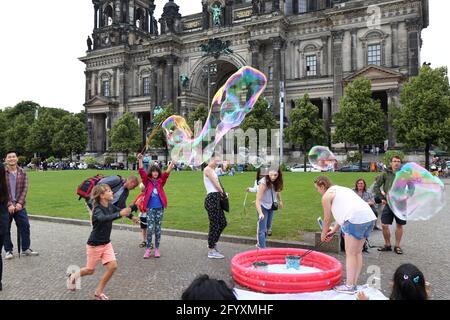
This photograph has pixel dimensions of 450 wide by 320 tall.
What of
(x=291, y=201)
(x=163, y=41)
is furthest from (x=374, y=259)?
(x=163, y=41)

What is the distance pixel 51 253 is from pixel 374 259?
735 centimetres

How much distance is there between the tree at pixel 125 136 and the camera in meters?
62.2

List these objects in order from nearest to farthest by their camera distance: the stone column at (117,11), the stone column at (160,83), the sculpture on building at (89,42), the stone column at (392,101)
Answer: the stone column at (392,101) → the stone column at (160,83) → the stone column at (117,11) → the sculpture on building at (89,42)

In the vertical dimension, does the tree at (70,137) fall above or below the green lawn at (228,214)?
above

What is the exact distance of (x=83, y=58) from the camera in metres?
74.4

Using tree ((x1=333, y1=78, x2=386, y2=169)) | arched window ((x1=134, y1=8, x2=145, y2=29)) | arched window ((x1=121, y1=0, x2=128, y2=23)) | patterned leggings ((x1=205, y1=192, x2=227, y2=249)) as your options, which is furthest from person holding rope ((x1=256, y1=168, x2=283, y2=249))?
arched window ((x1=134, y1=8, x2=145, y2=29))

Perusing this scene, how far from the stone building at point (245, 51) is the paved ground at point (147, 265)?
138 ft

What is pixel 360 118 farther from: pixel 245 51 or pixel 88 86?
pixel 88 86

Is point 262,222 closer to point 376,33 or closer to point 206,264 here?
point 206,264

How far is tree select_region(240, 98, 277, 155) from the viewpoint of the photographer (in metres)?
48.1

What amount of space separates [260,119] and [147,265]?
42.3 meters

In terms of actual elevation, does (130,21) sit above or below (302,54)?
above

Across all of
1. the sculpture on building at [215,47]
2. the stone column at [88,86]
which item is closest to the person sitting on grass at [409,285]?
the sculpture on building at [215,47]

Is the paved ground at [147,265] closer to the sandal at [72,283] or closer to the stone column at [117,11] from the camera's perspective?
the sandal at [72,283]
